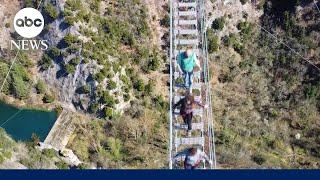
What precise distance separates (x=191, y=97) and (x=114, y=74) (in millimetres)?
9033

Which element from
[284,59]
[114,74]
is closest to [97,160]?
[114,74]

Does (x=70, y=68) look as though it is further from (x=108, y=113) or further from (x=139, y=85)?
(x=139, y=85)

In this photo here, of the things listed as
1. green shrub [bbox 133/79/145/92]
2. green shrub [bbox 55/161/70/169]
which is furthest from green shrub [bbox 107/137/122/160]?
green shrub [bbox 133/79/145/92]

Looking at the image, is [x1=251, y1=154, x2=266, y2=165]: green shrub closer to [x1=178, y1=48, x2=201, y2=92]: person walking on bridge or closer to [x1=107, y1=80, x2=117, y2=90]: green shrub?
[x1=178, y1=48, x2=201, y2=92]: person walking on bridge

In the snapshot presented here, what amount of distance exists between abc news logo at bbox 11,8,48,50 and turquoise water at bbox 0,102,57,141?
13.0 ft

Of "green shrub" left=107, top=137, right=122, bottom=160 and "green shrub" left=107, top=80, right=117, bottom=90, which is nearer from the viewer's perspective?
"green shrub" left=107, top=137, right=122, bottom=160

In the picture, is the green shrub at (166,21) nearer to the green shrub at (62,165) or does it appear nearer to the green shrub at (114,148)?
the green shrub at (114,148)

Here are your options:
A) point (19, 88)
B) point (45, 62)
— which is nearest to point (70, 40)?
point (45, 62)

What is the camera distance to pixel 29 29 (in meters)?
54.3

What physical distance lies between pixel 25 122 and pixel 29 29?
6.09 meters

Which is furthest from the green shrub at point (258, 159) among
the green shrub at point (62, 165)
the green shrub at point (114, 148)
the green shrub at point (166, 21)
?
the green shrub at point (166, 21)

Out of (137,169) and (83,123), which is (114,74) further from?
(137,169)

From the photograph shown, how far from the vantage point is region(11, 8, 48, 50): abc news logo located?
5422cm

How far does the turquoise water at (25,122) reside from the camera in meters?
50.6
